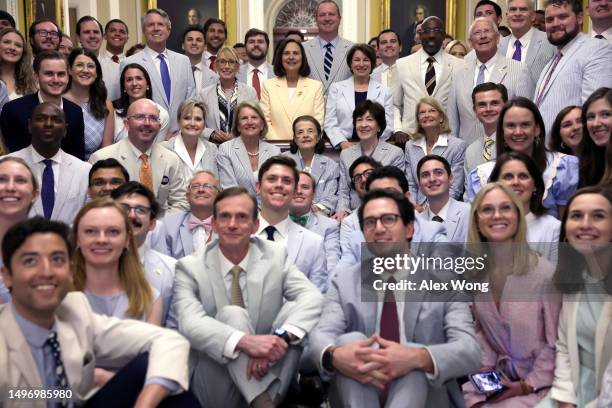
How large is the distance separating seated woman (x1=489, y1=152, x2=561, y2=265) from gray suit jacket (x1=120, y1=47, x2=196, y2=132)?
3.05 metres

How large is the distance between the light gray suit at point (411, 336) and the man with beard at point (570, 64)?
2303 millimetres

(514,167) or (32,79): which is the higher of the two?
(32,79)

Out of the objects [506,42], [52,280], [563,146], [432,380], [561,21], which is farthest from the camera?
[506,42]

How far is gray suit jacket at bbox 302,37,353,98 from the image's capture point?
6730mm

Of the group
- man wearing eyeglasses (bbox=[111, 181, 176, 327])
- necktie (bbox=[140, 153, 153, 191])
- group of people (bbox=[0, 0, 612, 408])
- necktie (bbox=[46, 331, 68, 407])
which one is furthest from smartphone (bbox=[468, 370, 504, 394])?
necktie (bbox=[140, 153, 153, 191])

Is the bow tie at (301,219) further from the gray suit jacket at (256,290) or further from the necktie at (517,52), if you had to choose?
the necktie at (517,52)

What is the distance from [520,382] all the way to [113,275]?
1642 mm

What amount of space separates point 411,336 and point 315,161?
2.66 metres

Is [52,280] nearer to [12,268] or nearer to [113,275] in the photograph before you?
[12,268]

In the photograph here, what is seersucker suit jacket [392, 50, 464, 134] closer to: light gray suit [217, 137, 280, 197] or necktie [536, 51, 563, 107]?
necktie [536, 51, 563, 107]

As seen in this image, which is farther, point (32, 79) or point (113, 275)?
point (32, 79)

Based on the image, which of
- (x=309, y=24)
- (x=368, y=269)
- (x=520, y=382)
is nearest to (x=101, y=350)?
(x=368, y=269)

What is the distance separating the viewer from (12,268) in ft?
8.34

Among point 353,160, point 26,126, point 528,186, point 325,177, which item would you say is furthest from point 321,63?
point 528,186
